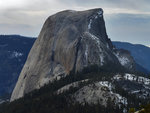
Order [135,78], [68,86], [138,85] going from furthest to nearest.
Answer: [135,78], [68,86], [138,85]

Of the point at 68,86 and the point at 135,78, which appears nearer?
the point at 68,86

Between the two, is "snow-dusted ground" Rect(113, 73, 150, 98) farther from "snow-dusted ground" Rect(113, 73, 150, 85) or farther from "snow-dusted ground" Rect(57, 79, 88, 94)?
"snow-dusted ground" Rect(57, 79, 88, 94)

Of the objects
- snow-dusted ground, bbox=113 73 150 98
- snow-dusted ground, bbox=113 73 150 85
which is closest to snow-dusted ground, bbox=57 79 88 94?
snow-dusted ground, bbox=113 73 150 85

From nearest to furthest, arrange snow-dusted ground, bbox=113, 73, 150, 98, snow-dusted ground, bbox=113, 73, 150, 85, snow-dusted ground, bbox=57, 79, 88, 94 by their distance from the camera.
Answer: snow-dusted ground, bbox=113, 73, 150, 98, snow-dusted ground, bbox=57, 79, 88, 94, snow-dusted ground, bbox=113, 73, 150, 85

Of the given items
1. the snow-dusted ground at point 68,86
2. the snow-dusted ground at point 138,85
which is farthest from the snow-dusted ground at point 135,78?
the snow-dusted ground at point 68,86

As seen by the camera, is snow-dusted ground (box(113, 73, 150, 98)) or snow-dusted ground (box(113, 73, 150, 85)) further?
snow-dusted ground (box(113, 73, 150, 85))

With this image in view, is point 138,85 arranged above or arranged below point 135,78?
below

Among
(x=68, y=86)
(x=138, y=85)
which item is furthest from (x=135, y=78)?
(x=68, y=86)

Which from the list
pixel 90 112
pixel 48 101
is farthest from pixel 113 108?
pixel 48 101

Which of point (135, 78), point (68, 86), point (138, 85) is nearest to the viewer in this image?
point (138, 85)

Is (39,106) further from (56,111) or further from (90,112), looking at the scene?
(90,112)

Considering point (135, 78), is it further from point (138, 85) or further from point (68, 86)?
point (68, 86)
